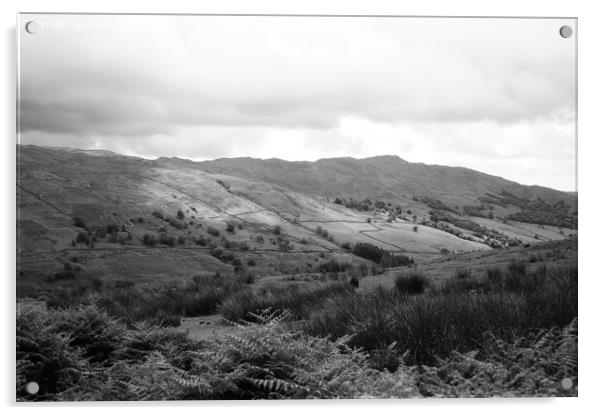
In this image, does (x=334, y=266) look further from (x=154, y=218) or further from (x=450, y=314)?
(x=154, y=218)

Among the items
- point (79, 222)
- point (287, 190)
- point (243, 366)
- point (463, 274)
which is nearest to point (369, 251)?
point (463, 274)

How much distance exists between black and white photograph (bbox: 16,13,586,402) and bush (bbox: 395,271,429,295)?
18mm

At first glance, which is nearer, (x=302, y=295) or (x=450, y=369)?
(x=450, y=369)

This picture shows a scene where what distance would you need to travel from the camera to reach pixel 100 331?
6125 mm

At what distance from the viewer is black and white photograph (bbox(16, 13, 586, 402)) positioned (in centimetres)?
591

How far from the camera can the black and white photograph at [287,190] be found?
5.91 metres

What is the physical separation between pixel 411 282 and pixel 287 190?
190cm

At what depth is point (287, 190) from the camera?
23.2 feet

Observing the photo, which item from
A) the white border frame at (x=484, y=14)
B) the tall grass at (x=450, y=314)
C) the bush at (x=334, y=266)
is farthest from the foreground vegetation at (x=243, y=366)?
the bush at (x=334, y=266)

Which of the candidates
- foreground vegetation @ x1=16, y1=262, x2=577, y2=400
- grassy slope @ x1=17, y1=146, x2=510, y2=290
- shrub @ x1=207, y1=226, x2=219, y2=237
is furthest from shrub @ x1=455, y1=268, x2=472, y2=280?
shrub @ x1=207, y1=226, x2=219, y2=237

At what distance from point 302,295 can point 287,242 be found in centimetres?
69
